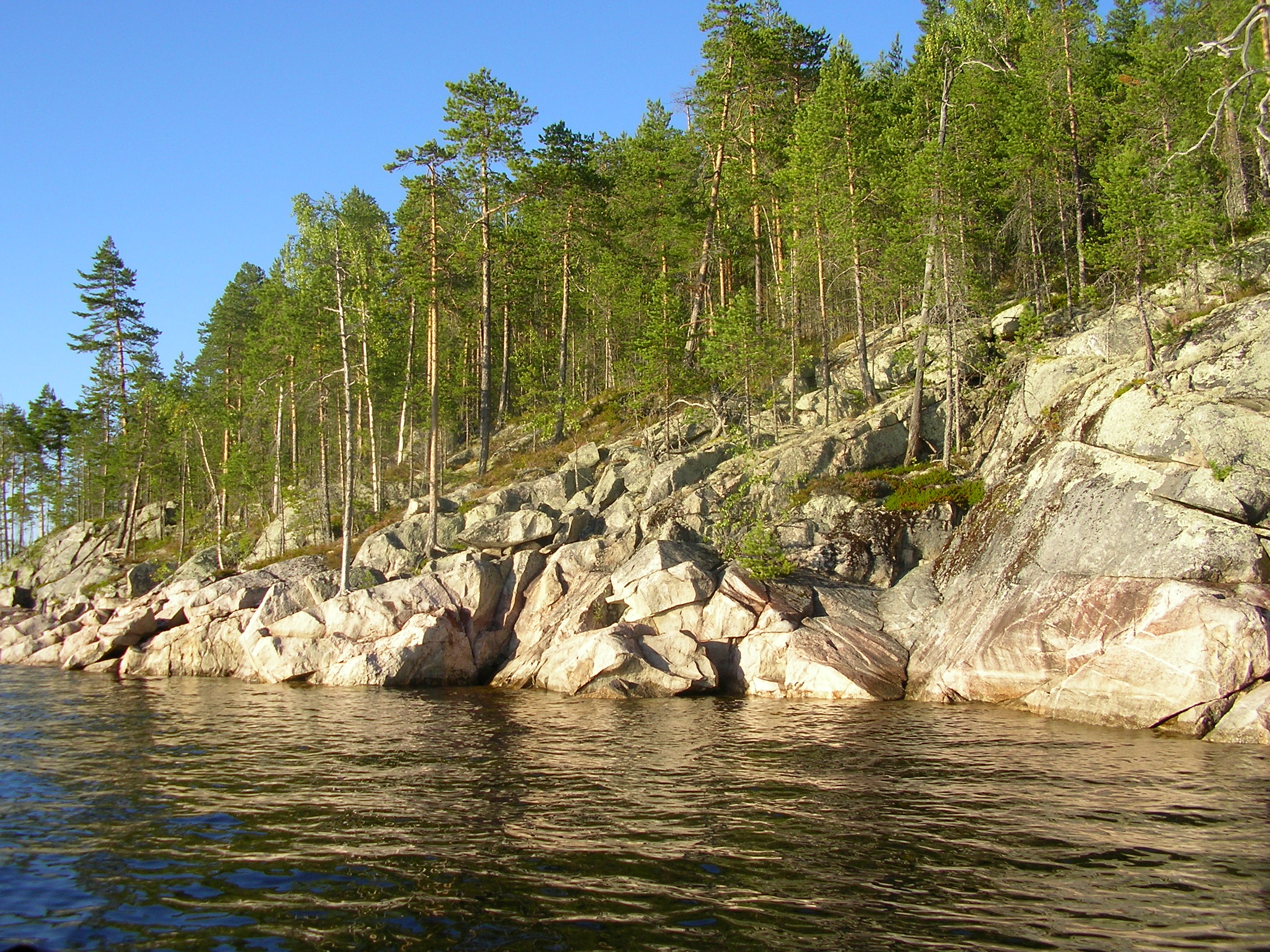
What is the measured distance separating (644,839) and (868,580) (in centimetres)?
1855

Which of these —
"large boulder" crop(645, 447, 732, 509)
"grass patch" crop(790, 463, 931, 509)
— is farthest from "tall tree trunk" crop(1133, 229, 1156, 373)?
"large boulder" crop(645, 447, 732, 509)

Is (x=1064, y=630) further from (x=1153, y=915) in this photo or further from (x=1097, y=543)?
(x=1153, y=915)

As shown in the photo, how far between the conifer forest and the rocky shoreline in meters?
4.60

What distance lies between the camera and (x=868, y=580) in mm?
27094

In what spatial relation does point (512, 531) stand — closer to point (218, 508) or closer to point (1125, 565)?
point (1125, 565)

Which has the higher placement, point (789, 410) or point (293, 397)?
point (293, 397)

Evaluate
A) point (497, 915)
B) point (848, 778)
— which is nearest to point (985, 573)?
point (848, 778)

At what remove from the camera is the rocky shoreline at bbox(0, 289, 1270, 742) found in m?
17.7

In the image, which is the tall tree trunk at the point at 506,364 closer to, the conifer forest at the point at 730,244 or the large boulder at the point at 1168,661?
the conifer forest at the point at 730,244

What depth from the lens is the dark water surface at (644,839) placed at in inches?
301

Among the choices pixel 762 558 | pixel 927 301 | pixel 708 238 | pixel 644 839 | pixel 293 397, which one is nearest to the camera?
pixel 644 839

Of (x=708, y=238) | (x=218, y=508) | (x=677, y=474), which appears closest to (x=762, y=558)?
(x=677, y=474)

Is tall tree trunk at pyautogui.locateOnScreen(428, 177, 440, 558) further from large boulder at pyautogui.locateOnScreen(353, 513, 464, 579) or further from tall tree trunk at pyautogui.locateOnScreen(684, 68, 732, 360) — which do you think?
tall tree trunk at pyautogui.locateOnScreen(684, 68, 732, 360)

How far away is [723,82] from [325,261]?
25.7m
